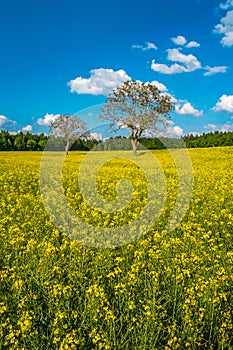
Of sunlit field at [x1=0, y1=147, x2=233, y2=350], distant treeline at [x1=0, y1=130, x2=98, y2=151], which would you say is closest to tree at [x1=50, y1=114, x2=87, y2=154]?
distant treeline at [x1=0, y1=130, x2=98, y2=151]

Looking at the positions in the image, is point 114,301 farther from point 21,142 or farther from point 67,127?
point 21,142

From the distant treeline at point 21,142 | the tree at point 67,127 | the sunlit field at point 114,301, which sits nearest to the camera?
the sunlit field at point 114,301

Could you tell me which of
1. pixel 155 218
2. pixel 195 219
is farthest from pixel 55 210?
pixel 195 219

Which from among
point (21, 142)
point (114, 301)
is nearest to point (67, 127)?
point (21, 142)

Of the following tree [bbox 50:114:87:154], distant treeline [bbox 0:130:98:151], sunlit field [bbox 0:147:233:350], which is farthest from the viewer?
distant treeline [bbox 0:130:98:151]

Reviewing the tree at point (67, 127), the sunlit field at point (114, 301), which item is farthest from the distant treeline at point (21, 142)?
the sunlit field at point (114, 301)

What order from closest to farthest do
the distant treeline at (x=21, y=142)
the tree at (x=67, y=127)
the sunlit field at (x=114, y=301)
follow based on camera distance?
the sunlit field at (x=114, y=301) < the tree at (x=67, y=127) < the distant treeline at (x=21, y=142)

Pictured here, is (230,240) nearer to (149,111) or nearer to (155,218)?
(155,218)

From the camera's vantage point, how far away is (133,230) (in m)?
8.17

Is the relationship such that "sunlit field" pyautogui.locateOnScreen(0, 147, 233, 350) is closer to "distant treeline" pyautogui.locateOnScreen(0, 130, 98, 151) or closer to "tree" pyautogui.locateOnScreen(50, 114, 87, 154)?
"tree" pyautogui.locateOnScreen(50, 114, 87, 154)

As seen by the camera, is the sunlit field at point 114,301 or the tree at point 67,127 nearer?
the sunlit field at point 114,301

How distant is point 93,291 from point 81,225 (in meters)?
3.58

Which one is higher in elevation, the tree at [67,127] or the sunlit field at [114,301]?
the tree at [67,127]

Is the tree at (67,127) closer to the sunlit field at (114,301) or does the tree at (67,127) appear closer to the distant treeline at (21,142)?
the distant treeline at (21,142)
